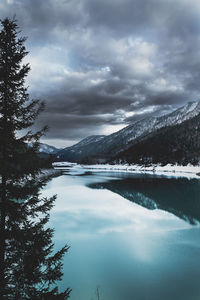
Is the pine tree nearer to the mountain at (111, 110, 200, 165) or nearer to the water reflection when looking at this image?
the water reflection

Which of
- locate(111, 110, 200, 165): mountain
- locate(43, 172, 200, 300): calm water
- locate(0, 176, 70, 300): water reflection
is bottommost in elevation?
locate(43, 172, 200, 300): calm water

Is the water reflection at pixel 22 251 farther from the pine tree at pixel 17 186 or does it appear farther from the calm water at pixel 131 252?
the calm water at pixel 131 252

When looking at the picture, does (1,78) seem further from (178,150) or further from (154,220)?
(178,150)

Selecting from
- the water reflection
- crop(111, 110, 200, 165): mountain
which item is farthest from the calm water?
crop(111, 110, 200, 165): mountain

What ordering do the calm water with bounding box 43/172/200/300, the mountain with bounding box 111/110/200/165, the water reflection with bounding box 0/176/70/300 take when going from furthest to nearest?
the mountain with bounding box 111/110/200/165 < the calm water with bounding box 43/172/200/300 < the water reflection with bounding box 0/176/70/300

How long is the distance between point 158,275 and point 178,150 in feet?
508

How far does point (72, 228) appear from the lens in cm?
2075

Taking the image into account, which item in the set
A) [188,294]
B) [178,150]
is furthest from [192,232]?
[178,150]

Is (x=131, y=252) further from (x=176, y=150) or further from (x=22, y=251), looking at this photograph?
(x=176, y=150)

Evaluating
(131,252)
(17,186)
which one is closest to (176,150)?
(131,252)

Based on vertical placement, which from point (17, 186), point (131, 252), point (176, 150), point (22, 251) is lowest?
point (131, 252)

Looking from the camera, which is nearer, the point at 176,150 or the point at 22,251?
the point at 22,251

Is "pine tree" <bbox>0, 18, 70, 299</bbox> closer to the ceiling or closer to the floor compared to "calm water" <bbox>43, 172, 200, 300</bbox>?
closer to the ceiling

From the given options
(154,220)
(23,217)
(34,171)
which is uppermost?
(34,171)
